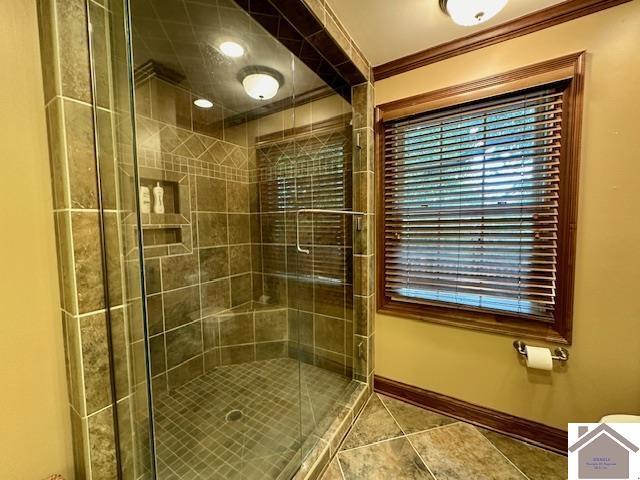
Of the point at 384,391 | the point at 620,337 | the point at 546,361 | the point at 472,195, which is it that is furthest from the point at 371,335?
the point at 620,337

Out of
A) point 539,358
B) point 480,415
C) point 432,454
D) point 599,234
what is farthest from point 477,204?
point 432,454

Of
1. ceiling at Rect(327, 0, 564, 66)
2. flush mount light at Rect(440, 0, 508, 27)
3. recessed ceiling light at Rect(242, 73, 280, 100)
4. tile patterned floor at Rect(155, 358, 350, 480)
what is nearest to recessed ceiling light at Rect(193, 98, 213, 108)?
recessed ceiling light at Rect(242, 73, 280, 100)

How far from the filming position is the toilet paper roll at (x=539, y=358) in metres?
1.27

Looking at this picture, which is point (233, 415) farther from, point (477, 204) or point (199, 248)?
point (477, 204)

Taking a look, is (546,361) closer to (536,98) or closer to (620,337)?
(620,337)

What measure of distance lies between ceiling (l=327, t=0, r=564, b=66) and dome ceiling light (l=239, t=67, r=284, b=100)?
0.60m

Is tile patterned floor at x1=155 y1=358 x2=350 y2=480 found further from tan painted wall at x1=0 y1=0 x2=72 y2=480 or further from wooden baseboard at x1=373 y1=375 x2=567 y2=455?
tan painted wall at x1=0 y1=0 x2=72 y2=480

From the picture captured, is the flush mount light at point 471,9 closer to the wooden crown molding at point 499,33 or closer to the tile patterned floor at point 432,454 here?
the wooden crown molding at point 499,33

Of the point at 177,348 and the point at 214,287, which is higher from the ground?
the point at 214,287

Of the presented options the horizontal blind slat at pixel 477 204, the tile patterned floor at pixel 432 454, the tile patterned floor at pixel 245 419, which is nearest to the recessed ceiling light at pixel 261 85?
the horizontal blind slat at pixel 477 204

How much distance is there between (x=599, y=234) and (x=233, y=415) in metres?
2.14

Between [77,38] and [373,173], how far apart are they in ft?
4.74

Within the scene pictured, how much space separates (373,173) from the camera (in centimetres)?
171

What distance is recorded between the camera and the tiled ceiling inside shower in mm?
1273
